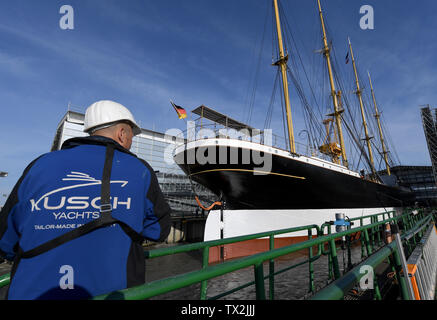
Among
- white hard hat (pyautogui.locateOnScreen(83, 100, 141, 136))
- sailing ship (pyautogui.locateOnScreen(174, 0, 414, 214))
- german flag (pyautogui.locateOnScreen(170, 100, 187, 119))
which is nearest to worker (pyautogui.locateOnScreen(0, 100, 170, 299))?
white hard hat (pyautogui.locateOnScreen(83, 100, 141, 136))

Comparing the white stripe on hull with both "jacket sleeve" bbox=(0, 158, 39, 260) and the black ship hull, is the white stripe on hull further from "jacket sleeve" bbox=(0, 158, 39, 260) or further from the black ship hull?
"jacket sleeve" bbox=(0, 158, 39, 260)

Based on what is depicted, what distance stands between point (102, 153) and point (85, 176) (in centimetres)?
17

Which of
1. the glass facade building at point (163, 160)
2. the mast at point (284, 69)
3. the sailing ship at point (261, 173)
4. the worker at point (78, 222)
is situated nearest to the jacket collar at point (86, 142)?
the worker at point (78, 222)

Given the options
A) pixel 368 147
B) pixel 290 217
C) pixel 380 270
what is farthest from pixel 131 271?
pixel 368 147

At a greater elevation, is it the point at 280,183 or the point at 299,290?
the point at 280,183

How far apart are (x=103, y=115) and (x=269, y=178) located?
28.9 ft

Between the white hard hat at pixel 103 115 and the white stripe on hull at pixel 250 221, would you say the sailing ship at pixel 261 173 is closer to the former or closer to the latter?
the white stripe on hull at pixel 250 221

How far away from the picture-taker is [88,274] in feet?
3.44

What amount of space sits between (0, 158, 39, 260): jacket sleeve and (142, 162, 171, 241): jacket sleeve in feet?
2.16

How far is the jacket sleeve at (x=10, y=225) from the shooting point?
3.80ft

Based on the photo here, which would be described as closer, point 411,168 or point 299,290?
point 299,290

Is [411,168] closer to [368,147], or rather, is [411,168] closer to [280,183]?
[368,147]
